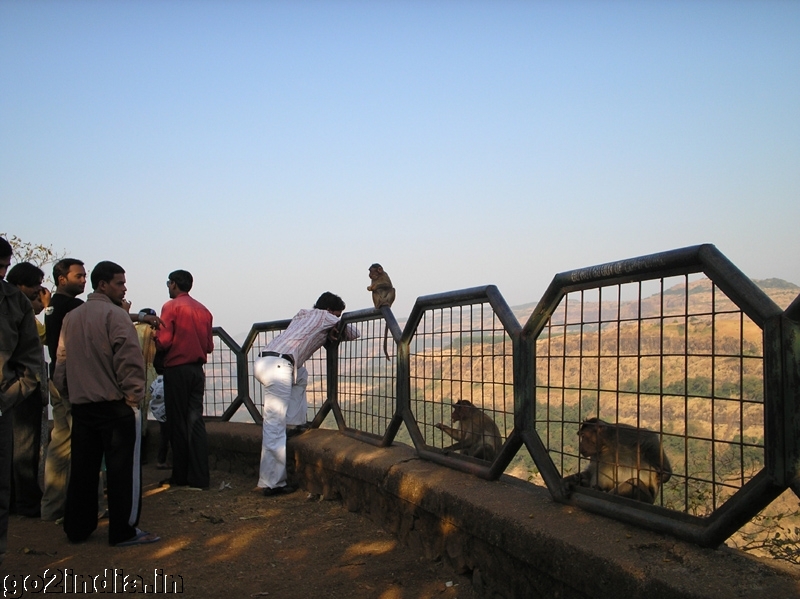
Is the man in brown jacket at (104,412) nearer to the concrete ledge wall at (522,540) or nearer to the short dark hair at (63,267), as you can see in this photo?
the short dark hair at (63,267)

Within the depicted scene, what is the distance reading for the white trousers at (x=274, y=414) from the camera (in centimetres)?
618

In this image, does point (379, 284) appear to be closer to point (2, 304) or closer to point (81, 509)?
point (81, 509)

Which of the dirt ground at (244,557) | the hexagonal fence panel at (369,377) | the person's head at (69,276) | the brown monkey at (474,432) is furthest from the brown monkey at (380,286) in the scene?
the brown monkey at (474,432)

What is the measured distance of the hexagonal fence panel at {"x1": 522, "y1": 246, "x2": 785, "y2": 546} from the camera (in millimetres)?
2484

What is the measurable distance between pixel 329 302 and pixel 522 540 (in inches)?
147

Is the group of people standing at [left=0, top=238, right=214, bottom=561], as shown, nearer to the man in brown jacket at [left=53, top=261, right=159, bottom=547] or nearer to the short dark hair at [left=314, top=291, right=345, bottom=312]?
the man in brown jacket at [left=53, top=261, right=159, bottom=547]

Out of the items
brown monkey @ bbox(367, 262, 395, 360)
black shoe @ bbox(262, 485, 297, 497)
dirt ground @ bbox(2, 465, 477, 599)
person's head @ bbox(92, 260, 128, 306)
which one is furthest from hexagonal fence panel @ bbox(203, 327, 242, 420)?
person's head @ bbox(92, 260, 128, 306)

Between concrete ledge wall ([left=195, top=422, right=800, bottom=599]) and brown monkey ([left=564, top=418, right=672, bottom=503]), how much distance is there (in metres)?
0.17

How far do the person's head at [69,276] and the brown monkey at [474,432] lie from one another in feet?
10.2

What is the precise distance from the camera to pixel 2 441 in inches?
143

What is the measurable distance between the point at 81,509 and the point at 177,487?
186 centimetres

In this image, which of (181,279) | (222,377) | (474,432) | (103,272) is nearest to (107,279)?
(103,272)

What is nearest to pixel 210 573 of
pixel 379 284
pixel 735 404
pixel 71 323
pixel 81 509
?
pixel 81 509

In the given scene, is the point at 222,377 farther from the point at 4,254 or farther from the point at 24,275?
the point at 4,254
